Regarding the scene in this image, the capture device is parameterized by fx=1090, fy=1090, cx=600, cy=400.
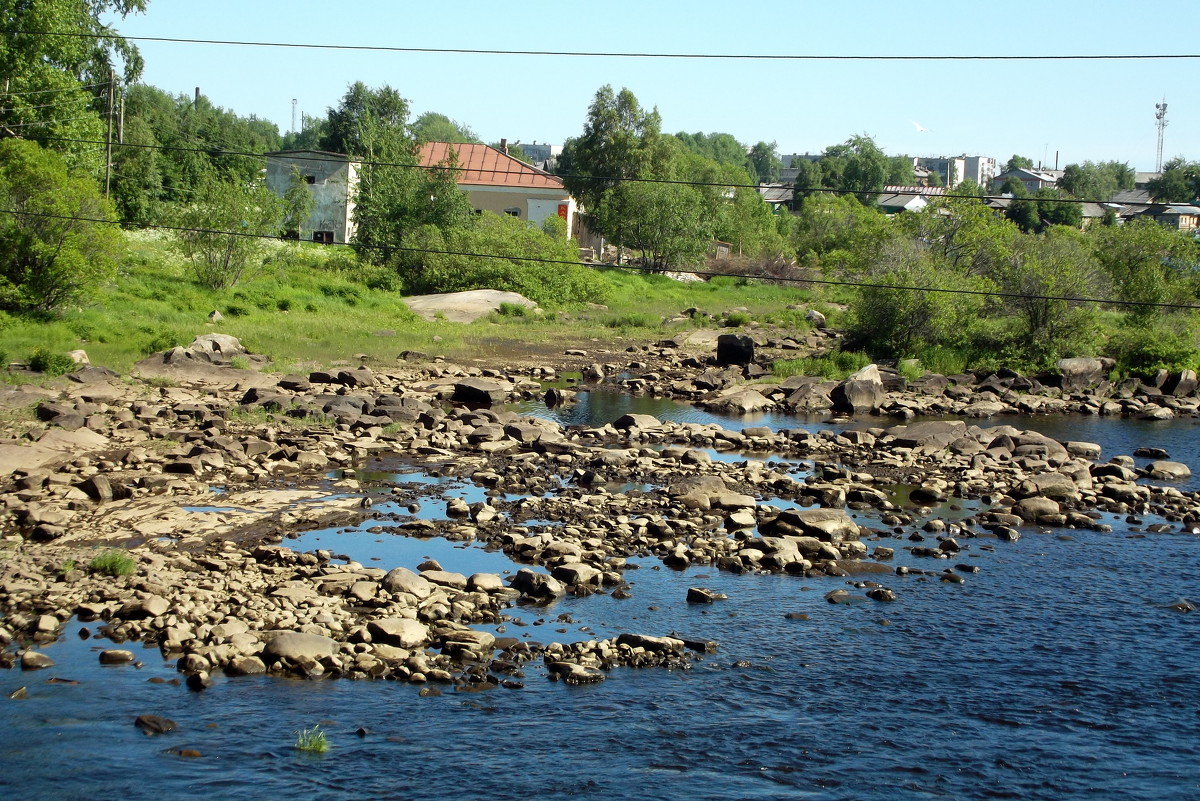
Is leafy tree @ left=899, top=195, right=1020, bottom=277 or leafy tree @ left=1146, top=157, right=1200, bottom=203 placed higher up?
leafy tree @ left=1146, top=157, right=1200, bottom=203

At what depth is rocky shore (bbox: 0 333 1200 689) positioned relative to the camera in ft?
44.1

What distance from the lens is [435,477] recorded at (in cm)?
2231

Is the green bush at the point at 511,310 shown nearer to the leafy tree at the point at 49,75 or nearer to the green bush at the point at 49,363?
the leafy tree at the point at 49,75

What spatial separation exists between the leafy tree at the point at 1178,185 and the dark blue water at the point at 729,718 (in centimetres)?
10406

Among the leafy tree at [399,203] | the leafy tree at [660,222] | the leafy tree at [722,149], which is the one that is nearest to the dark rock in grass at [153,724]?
the leafy tree at [399,203]

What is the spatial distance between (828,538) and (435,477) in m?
8.33

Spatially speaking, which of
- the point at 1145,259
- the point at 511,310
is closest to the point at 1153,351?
the point at 1145,259

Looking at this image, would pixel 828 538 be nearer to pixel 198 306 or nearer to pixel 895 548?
pixel 895 548

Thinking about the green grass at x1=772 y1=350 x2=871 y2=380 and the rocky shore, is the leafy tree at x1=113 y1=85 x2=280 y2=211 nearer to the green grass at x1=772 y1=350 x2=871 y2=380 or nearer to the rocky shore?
the rocky shore

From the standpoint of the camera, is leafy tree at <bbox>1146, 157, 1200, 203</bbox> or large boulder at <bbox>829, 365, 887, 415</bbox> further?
leafy tree at <bbox>1146, 157, 1200, 203</bbox>

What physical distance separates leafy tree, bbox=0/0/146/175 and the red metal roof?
26.6 metres

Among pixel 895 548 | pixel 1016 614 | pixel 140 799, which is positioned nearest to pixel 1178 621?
pixel 1016 614

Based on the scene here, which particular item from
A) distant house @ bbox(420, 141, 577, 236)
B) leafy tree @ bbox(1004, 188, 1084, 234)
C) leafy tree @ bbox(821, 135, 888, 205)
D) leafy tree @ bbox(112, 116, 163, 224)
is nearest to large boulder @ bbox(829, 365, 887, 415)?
leafy tree @ bbox(112, 116, 163, 224)

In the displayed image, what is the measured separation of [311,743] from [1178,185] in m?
116
